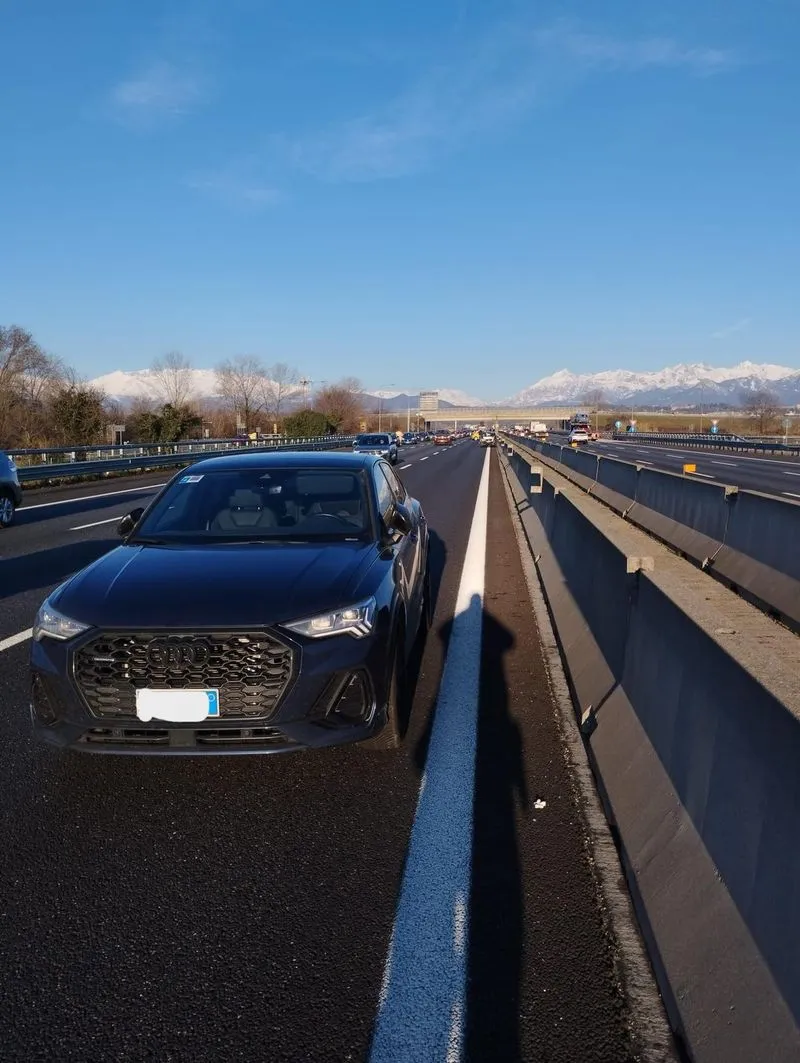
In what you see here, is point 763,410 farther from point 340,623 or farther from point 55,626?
point 55,626

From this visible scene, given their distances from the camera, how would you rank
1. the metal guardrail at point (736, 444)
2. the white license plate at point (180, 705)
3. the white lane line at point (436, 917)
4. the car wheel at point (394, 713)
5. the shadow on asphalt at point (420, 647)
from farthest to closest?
the metal guardrail at point (736, 444), the shadow on asphalt at point (420, 647), the car wheel at point (394, 713), the white license plate at point (180, 705), the white lane line at point (436, 917)

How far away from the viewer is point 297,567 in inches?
181

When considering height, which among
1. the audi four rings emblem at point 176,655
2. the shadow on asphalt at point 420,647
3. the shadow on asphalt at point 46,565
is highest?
the audi four rings emblem at point 176,655

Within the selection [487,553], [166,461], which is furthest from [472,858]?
[166,461]

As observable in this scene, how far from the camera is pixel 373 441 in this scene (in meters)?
46.8

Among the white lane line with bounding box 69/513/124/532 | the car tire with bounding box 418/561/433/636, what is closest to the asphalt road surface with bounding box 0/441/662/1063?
the car tire with bounding box 418/561/433/636

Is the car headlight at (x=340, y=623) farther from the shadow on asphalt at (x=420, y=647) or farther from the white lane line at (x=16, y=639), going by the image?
the white lane line at (x=16, y=639)

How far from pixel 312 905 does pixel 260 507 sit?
3.12 m

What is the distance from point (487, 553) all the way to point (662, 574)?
8.39 m

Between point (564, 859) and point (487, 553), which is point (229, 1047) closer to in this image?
point (564, 859)

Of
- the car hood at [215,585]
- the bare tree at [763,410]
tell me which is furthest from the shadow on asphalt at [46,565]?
the bare tree at [763,410]

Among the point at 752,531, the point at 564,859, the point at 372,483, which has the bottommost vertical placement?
the point at 564,859

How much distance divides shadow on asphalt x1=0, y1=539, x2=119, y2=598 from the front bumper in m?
5.66

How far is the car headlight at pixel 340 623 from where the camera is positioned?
Result: 13.1ft
